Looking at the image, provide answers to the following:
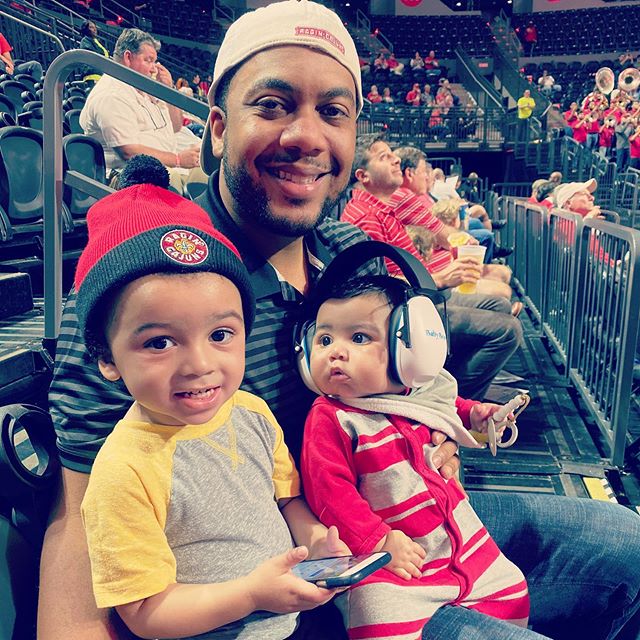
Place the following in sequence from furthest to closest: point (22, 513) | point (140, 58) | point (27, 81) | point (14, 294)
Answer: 1. point (27, 81)
2. point (140, 58)
3. point (14, 294)
4. point (22, 513)

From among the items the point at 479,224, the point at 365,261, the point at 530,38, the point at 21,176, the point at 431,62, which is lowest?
the point at 365,261

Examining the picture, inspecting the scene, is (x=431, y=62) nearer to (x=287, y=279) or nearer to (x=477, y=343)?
(x=477, y=343)

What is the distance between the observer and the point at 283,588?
2.95 feet

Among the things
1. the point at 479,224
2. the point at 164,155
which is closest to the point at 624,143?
the point at 479,224

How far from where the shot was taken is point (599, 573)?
1.44m

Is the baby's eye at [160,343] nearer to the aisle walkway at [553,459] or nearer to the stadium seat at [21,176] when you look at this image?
the aisle walkway at [553,459]

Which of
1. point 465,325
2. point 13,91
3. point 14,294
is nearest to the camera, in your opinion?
point 14,294

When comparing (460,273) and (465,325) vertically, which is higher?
(460,273)

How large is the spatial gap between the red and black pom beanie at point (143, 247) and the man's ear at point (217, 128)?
337 millimetres

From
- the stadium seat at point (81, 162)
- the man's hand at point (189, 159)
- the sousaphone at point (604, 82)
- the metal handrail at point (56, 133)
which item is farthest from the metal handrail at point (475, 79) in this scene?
the metal handrail at point (56, 133)

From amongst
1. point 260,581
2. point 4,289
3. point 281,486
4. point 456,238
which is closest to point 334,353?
point 281,486

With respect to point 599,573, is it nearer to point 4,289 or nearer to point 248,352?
point 248,352

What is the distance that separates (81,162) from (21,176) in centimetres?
52

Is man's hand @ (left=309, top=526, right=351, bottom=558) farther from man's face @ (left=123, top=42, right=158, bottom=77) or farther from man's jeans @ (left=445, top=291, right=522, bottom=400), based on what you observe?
man's face @ (left=123, top=42, right=158, bottom=77)
